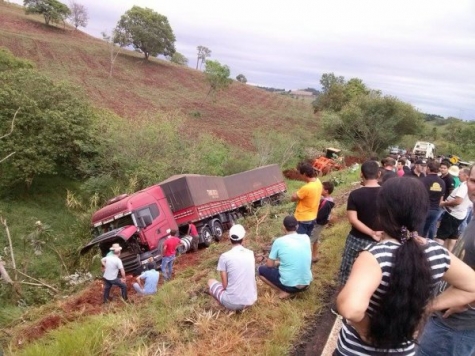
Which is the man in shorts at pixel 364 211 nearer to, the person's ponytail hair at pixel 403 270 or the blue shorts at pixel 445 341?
the blue shorts at pixel 445 341

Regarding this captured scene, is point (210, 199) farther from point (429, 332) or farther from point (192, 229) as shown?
point (429, 332)

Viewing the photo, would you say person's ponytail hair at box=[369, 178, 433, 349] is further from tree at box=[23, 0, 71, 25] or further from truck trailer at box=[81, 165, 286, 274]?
tree at box=[23, 0, 71, 25]

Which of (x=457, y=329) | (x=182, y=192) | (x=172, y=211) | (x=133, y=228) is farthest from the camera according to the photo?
(x=172, y=211)

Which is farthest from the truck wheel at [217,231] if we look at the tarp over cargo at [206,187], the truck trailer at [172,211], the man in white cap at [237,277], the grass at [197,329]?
the man in white cap at [237,277]

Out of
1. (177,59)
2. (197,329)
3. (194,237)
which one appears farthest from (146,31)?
(197,329)

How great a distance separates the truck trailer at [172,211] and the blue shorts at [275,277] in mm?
6633

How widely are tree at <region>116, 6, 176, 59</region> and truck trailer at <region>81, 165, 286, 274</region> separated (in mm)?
49229

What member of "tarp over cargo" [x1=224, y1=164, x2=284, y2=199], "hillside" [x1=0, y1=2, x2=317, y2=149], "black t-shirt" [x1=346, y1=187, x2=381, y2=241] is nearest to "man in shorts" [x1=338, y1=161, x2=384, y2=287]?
"black t-shirt" [x1=346, y1=187, x2=381, y2=241]

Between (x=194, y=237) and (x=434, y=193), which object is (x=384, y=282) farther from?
(x=194, y=237)

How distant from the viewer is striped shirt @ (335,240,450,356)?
1.93 meters

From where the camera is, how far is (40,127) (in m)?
19.5

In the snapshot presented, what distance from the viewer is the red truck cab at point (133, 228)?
11.1 metres

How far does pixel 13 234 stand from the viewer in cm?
1716

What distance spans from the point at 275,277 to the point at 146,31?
208 feet
